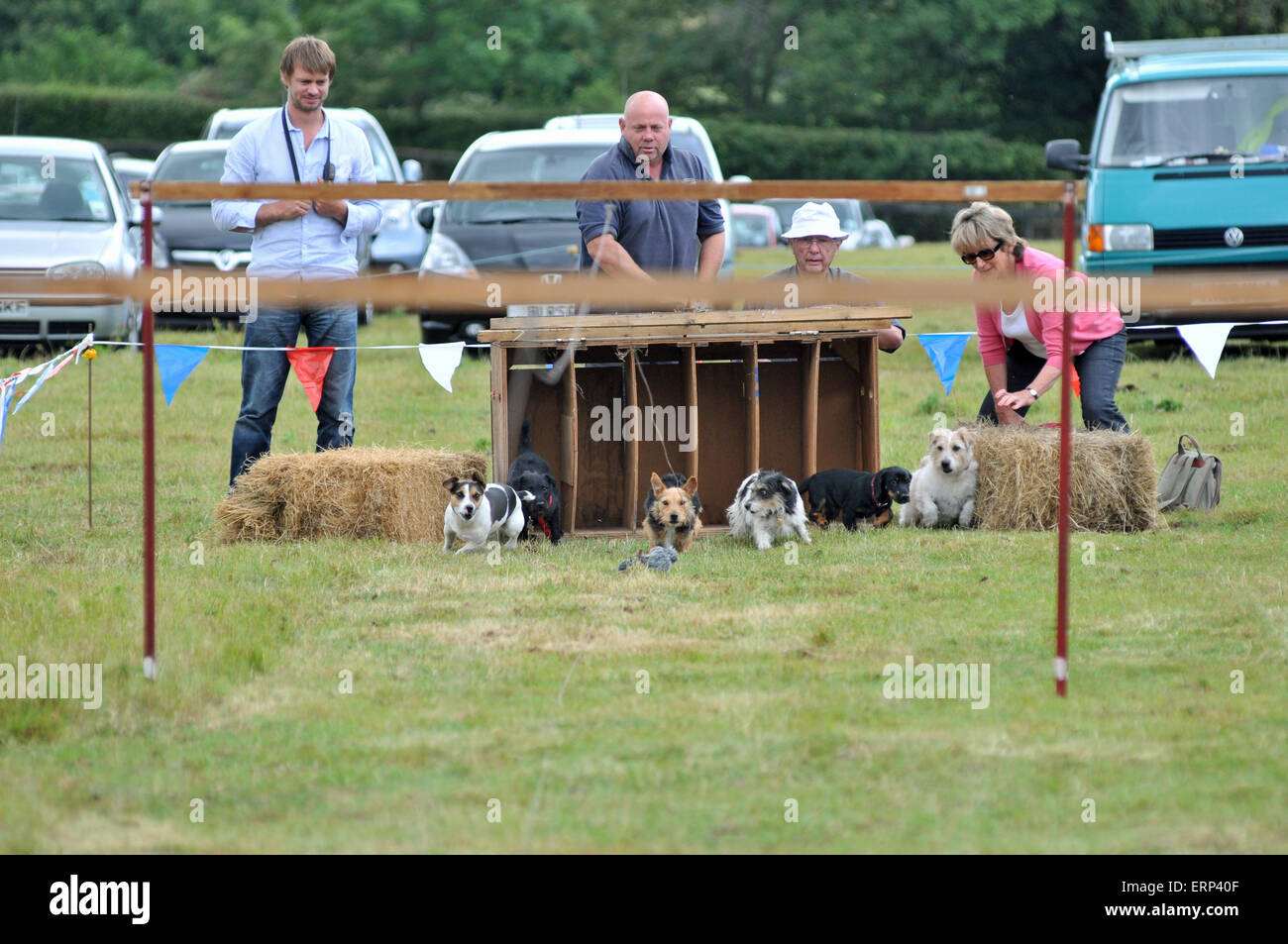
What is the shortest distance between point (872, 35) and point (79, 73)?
24484 mm

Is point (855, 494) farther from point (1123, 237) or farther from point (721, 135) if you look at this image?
point (721, 135)

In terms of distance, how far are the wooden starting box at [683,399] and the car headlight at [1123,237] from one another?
5.06 m

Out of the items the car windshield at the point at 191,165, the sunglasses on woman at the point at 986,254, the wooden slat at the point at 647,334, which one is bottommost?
the wooden slat at the point at 647,334

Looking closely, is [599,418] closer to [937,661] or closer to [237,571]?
[237,571]

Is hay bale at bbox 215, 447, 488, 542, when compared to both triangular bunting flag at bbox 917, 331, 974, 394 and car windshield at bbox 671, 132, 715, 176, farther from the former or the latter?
car windshield at bbox 671, 132, 715, 176

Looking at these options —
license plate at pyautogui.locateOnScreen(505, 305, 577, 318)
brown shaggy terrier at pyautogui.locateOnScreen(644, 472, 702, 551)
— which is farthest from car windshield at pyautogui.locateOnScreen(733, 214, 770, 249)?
brown shaggy terrier at pyautogui.locateOnScreen(644, 472, 702, 551)

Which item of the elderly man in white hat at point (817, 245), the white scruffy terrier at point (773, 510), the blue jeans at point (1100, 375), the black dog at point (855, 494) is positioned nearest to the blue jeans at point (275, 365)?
the white scruffy terrier at point (773, 510)

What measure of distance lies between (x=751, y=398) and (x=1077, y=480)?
1782 millimetres

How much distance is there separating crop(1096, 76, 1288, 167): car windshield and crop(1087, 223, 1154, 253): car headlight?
576mm

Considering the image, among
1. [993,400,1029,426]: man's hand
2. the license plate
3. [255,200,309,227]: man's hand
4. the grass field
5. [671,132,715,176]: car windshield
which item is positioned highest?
[671,132,715,176]: car windshield

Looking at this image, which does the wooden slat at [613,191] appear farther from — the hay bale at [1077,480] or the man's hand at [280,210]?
the hay bale at [1077,480]

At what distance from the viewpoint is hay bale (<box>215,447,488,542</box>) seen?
789cm

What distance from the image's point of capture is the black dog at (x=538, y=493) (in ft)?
25.9

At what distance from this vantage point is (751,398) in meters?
8.41
